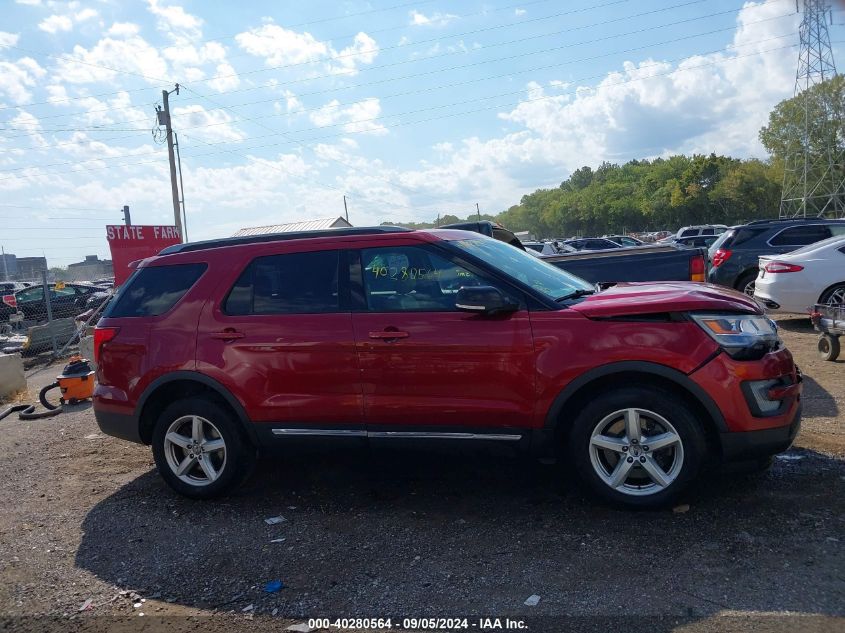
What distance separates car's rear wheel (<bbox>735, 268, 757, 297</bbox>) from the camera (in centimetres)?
1181

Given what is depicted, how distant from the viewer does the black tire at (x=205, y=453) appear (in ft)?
15.6

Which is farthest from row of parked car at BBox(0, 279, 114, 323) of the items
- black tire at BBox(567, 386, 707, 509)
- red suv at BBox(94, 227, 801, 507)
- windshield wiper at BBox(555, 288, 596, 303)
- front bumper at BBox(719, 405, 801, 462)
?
front bumper at BBox(719, 405, 801, 462)

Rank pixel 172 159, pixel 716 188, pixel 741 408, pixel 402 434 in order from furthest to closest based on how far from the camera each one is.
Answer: pixel 716 188
pixel 172 159
pixel 402 434
pixel 741 408

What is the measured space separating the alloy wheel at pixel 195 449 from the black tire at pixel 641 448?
2505 millimetres

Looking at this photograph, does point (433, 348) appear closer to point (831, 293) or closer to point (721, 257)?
point (831, 293)

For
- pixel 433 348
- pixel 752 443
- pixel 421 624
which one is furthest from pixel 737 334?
pixel 421 624

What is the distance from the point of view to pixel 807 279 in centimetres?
967

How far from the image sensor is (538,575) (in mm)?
3477

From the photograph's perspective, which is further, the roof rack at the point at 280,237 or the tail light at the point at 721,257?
the tail light at the point at 721,257

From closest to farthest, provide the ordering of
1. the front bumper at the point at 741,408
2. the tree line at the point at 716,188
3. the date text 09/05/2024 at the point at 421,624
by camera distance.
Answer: the date text 09/05/2024 at the point at 421,624 < the front bumper at the point at 741,408 < the tree line at the point at 716,188

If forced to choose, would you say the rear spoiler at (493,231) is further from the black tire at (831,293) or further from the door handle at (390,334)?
the door handle at (390,334)

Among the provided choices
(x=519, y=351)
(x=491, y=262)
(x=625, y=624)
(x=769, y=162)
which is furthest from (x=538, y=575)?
(x=769, y=162)

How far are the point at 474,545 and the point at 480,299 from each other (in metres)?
1.43

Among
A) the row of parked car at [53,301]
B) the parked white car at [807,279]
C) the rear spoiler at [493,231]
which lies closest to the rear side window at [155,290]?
the rear spoiler at [493,231]
